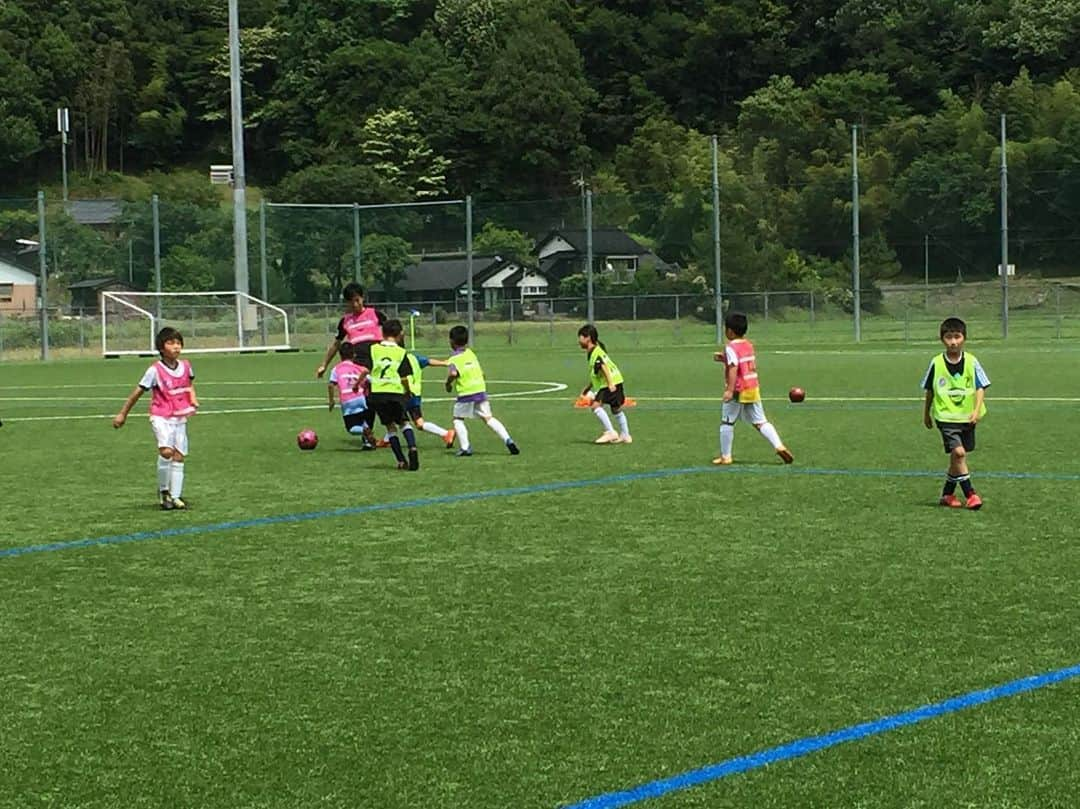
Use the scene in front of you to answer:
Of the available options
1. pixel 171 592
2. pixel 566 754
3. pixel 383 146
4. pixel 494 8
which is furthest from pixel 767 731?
pixel 494 8

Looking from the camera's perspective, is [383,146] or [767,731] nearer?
[767,731]

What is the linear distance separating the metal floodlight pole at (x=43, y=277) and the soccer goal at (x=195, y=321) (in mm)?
1629

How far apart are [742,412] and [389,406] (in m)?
3.31

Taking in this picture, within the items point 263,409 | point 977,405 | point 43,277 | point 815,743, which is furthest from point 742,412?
point 43,277

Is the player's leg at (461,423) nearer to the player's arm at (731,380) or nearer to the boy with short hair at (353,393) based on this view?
the boy with short hair at (353,393)

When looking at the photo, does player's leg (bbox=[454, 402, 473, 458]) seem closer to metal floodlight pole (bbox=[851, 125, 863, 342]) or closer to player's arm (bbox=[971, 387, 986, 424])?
player's arm (bbox=[971, 387, 986, 424])

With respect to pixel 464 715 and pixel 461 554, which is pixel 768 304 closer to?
pixel 461 554

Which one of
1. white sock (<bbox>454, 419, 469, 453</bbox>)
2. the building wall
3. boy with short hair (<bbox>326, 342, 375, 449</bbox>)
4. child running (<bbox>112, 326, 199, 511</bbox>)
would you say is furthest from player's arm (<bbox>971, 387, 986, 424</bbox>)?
the building wall

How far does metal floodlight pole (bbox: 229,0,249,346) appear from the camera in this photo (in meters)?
47.6

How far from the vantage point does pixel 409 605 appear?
859cm

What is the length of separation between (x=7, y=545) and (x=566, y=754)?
20.7ft

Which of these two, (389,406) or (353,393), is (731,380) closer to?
(389,406)

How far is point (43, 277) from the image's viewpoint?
4912 cm

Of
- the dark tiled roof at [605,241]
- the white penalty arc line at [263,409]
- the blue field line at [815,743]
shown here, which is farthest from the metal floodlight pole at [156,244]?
the blue field line at [815,743]
